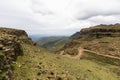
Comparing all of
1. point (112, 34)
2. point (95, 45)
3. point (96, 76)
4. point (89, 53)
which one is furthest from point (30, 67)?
point (112, 34)

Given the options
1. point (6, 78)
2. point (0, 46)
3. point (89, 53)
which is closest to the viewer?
point (6, 78)

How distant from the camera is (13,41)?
79.7 metres

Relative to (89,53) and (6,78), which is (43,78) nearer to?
(6,78)

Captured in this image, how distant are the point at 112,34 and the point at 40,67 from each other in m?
130

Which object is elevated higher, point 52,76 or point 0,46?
point 0,46

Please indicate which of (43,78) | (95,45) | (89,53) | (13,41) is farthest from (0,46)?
(95,45)

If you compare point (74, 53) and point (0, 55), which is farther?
point (74, 53)

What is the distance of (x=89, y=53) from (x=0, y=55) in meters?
105

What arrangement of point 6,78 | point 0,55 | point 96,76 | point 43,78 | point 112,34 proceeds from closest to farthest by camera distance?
point 6,78
point 0,55
point 43,78
point 96,76
point 112,34

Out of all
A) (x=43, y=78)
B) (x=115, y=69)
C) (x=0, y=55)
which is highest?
(x=0, y=55)

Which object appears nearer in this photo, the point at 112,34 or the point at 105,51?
the point at 105,51

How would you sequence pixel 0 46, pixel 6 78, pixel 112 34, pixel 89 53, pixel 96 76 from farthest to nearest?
pixel 112 34 < pixel 89 53 < pixel 96 76 < pixel 0 46 < pixel 6 78

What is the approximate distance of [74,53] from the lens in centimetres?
16575

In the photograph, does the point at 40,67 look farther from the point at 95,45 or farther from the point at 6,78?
the point at 95,45
